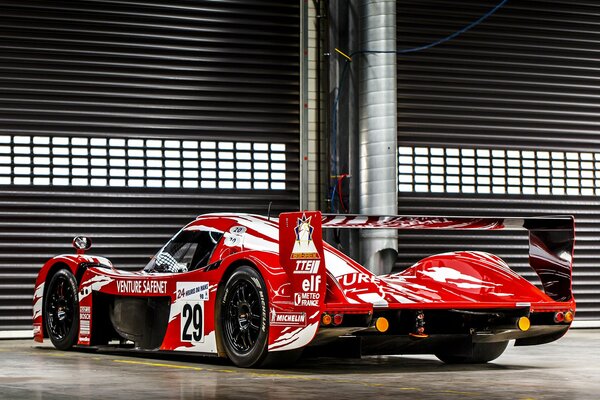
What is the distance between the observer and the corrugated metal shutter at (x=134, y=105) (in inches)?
526

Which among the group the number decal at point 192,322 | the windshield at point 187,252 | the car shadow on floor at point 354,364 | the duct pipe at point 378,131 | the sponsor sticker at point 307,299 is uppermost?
the duct pipe at point 378,131

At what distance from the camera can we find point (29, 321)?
13.2 metres

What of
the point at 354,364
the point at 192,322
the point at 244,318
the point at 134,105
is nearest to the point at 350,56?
the point at 134,105

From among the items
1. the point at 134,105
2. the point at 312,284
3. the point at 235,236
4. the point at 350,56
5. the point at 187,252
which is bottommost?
the point at 312,284

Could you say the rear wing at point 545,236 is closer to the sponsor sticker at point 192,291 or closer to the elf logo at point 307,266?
the elf logo at point 307,266

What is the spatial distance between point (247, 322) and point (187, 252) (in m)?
1.25

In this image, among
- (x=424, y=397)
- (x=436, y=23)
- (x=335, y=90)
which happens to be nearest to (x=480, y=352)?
(x=424, y=397)

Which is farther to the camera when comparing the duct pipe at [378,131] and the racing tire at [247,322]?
the duct pipe at [378,131]

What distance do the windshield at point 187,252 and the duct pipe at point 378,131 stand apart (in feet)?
14.7

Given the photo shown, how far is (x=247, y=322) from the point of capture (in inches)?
321

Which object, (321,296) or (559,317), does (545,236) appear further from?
(321,296)

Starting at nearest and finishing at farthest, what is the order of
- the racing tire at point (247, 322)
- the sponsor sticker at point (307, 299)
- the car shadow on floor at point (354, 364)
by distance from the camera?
the sponsor sticker at point (307, 299) < the racing tire at point (247, 322) < the car shadow on floor at point (354, 364)

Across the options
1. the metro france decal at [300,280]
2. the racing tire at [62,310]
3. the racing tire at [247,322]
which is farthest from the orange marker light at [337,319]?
the racing tire at [62,310]

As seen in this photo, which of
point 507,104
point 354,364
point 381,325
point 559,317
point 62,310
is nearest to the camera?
point 381,325
